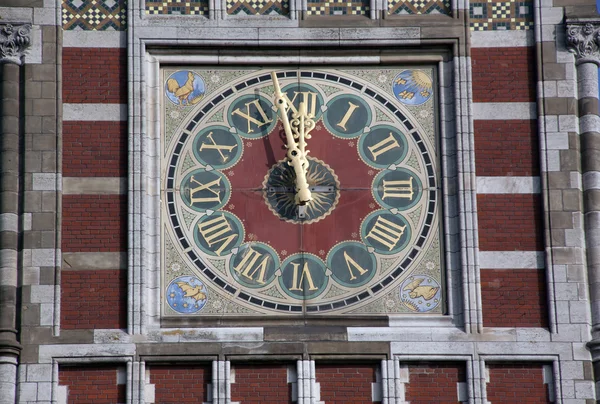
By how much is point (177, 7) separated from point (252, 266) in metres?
3.30

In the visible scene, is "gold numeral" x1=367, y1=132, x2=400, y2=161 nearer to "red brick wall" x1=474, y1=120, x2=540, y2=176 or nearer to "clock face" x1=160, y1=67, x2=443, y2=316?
"clock face" x1=160, y1=67, x2=443, y2=316

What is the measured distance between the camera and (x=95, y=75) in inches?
914

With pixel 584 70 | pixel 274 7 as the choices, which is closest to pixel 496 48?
pixel 584 70

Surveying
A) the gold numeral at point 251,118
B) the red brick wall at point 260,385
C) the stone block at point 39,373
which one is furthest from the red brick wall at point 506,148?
the stone block at point 39,373

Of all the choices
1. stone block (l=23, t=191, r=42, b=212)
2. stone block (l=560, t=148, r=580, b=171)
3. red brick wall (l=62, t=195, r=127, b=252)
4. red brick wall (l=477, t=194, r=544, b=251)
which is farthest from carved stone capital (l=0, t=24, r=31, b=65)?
stone block (l=560, t=148, r=580, b=171)

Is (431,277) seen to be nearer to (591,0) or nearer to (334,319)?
(334,319)

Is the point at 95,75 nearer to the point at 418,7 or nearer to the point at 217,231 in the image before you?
the point at 217,231

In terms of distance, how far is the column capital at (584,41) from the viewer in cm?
2325

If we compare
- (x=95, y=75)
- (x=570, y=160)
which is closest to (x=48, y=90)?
(x=95, y=75)

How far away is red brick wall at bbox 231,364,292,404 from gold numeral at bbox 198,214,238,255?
1.50 m

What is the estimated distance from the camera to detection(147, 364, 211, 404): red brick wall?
72.1 ft

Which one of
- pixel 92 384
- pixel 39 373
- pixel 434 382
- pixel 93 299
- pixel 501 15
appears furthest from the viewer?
pixel 501 15

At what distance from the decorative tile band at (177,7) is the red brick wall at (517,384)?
5485 mm

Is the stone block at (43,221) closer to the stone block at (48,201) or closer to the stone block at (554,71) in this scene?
the stone block at (48,201)
